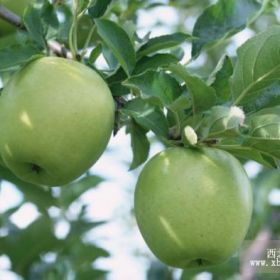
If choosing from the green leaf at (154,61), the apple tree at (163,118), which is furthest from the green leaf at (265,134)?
the green leaf at (154,61)

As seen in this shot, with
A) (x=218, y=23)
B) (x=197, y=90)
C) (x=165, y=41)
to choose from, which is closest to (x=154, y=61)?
(x=165, y=41)

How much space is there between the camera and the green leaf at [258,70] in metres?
1.53

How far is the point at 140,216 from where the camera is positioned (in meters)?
1.54

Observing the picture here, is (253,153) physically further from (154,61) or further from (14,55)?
(14,55)

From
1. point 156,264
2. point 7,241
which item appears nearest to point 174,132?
point 7,241

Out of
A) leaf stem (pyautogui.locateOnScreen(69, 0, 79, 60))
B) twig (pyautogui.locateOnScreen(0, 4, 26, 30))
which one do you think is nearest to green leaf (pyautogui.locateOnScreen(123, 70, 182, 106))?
leaf stem (pyautogui.locateOnScreen(69, 0, 79, 60))

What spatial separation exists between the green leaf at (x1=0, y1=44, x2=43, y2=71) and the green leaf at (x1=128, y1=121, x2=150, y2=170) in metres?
0.31

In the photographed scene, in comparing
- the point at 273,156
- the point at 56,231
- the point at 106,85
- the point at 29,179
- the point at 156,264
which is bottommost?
the point at 156,264

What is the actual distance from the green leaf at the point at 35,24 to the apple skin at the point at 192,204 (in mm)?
419

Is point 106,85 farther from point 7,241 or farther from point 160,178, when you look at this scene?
point 7,241

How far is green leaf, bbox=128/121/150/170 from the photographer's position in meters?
1.75

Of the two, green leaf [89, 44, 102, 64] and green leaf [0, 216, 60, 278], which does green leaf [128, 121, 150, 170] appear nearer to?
green leaf [89, 44, 102, 64]

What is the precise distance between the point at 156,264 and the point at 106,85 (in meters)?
1.50

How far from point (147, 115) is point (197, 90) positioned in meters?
0.13
